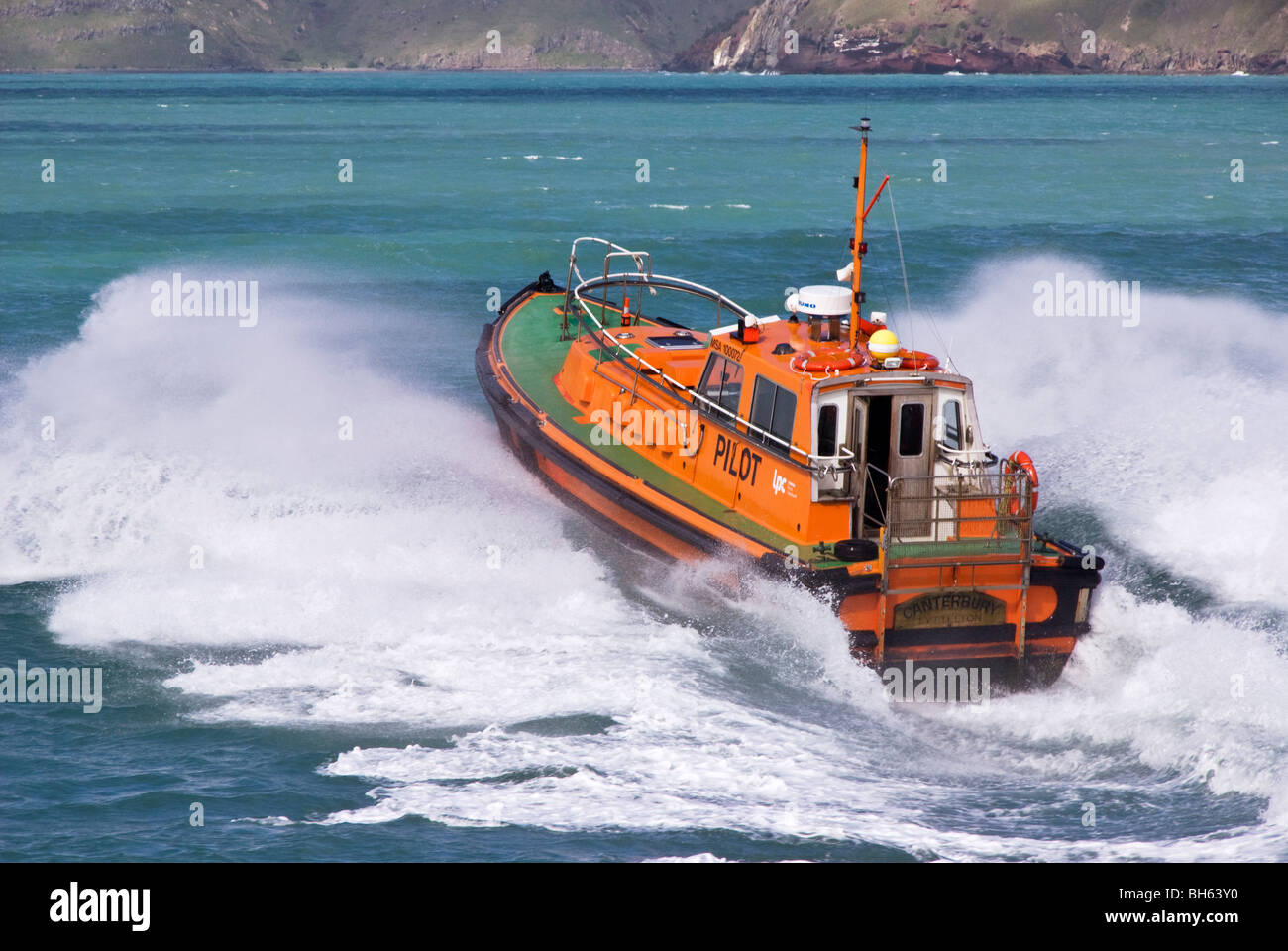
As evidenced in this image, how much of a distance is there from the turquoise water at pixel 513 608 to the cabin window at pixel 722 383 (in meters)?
1.66

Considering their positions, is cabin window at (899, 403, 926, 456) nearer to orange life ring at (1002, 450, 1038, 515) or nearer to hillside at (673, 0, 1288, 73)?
orange life ring at (1002, 450, 1038, 515)

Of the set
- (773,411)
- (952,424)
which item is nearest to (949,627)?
(952,424)

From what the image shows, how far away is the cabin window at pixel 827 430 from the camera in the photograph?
42.0 feet

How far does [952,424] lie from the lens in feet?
43.0

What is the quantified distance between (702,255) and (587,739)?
2517cm

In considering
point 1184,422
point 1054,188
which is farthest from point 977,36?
point 1184,422

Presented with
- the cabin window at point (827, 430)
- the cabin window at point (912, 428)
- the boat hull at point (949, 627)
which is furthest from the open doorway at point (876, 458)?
the boat hull at point (949, 627)

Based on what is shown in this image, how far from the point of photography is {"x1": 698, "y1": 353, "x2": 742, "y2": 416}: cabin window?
13.9 m

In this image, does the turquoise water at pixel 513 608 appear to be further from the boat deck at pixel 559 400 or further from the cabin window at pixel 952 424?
the cabin window at pixel 952 424

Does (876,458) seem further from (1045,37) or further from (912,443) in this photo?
(1045,37)

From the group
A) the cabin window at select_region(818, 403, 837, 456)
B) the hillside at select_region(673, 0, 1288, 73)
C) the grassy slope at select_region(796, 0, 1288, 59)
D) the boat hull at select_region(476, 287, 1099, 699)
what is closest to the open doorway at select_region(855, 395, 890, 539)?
the cabin window at select_region(818, 403, 837, 456)

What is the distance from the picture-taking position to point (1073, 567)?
12.4 meters

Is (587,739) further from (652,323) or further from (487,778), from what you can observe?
(652,323)

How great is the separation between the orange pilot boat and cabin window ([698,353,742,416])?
0.06ft
